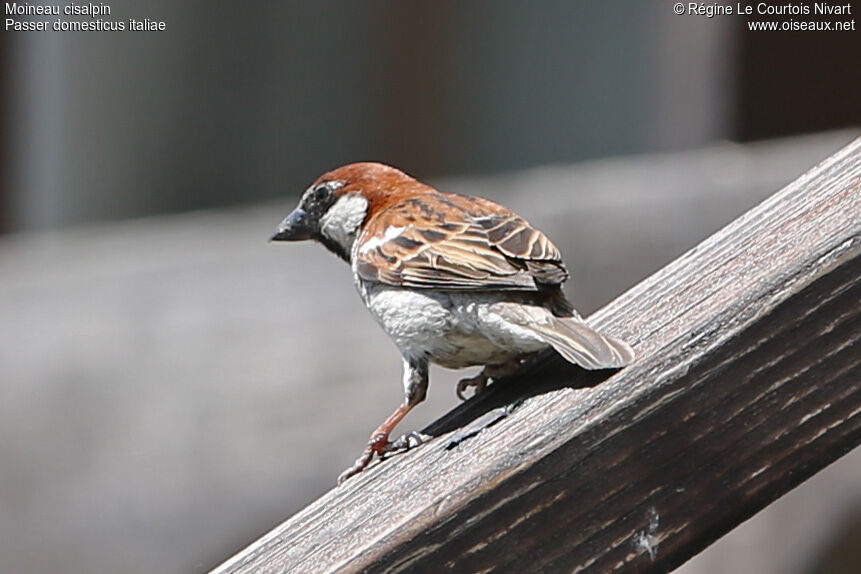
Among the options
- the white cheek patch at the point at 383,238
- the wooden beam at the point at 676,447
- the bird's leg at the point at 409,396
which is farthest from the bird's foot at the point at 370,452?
the wooden beam at the point at 676,447

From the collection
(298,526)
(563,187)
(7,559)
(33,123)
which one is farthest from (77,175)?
(298,526)

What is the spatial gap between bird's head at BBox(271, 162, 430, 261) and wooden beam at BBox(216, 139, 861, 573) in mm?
1864

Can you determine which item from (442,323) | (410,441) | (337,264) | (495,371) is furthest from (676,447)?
(337,264)

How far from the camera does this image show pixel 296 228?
3.32 metres

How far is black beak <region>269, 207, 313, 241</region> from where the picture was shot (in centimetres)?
330


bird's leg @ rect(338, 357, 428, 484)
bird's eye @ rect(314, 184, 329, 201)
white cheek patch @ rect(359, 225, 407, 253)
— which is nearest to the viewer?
bird's leg @ rect(338, 357, 428, 484)

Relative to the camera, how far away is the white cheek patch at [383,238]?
2.96 metres

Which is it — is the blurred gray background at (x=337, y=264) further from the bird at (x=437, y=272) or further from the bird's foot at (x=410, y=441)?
the bird's foot at (x=410, y=441)

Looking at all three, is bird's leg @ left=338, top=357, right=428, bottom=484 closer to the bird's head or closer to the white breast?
the white breast

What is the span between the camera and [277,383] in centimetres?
497

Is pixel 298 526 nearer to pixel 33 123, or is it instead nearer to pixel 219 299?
pixel 219 299

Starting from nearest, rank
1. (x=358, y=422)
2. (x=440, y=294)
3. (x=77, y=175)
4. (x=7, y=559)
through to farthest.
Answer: (x=440, y=294)
(x=358, y=422)
(x=7, y=559)
(x=77, y=175)

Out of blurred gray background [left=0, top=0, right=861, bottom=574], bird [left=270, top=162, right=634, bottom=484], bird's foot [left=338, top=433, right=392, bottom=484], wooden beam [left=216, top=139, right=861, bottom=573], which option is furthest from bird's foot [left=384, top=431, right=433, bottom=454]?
blurred gray background [left=0, top=0, right=861, bottom=574]

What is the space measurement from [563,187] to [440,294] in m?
2.33
